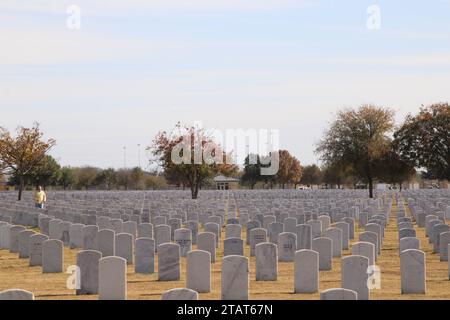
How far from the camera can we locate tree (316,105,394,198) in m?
63.2

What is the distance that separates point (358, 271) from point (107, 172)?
4905 inches

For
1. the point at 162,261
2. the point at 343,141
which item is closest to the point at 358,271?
the point at 162,261

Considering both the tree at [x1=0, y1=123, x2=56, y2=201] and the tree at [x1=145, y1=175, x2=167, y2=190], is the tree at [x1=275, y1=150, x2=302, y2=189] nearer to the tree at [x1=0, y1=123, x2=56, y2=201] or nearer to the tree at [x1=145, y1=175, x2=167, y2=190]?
the tree at [x1=145, y1=175, x2=167, y2=190]

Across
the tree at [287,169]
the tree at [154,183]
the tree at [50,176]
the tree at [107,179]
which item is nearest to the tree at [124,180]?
the tree at [107,179]

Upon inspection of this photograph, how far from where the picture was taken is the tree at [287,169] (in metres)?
129

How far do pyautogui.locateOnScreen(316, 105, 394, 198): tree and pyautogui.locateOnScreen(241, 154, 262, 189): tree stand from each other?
60.9 meters

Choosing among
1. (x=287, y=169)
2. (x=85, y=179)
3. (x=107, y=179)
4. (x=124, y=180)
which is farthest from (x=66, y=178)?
(x=287, y=169)

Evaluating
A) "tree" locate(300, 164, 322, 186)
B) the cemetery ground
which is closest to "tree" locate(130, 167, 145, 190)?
"tree" locate(300, 164, 322, 186)

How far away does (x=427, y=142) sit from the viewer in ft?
219

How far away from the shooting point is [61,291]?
53.1ft

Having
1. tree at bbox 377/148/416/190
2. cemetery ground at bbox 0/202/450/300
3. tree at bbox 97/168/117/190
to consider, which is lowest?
cemetery ground at bbox 0/202/450/300

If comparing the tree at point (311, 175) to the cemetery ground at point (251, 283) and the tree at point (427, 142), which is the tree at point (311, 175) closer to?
the tree at point (427, 142)

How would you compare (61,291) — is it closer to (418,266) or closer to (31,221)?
(418,266)
